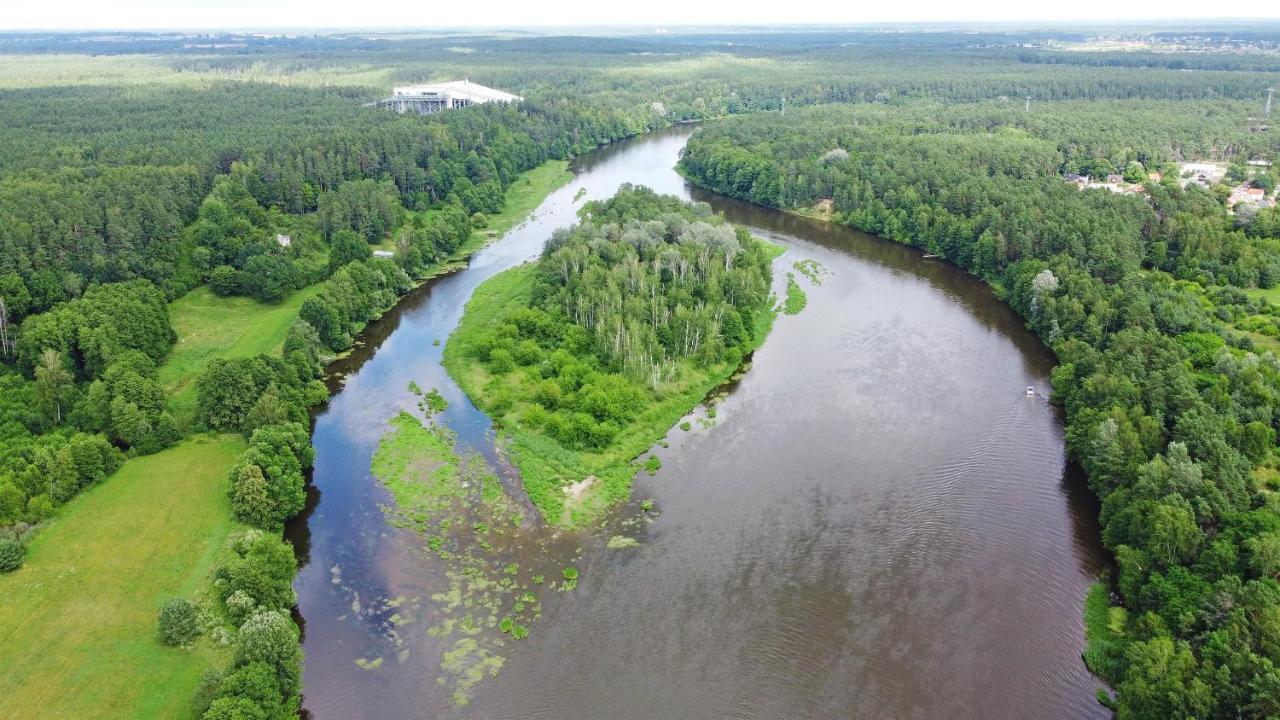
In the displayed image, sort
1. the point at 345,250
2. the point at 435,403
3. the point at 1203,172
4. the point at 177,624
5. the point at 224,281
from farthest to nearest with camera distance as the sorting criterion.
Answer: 1. the point at 1203,172
2. the point at 345,250
3. the point at 224,281
4. the point at 435,403
5. the point at 177,624

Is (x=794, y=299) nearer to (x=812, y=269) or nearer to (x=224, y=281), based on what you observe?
(x=812, y=269)

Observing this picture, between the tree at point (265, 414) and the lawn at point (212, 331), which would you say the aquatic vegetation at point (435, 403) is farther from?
the lawn at point (212, 331)

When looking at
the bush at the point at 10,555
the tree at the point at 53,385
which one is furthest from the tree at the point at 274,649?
the tree at the point at 53,385

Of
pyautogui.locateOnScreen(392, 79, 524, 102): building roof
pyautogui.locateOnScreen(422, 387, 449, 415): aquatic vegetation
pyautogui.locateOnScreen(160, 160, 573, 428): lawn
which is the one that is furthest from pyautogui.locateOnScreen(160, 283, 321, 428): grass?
pyautogui.locateOnScreen(392, 79, 524, 102): building roof

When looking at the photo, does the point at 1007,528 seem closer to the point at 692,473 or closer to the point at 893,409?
the point at 893,409

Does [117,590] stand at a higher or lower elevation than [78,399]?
lower

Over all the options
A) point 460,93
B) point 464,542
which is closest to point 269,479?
point 464,542

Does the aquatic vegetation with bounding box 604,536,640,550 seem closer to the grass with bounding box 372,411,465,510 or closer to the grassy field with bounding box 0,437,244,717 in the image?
the grass with bounding box 372,411,465,510
